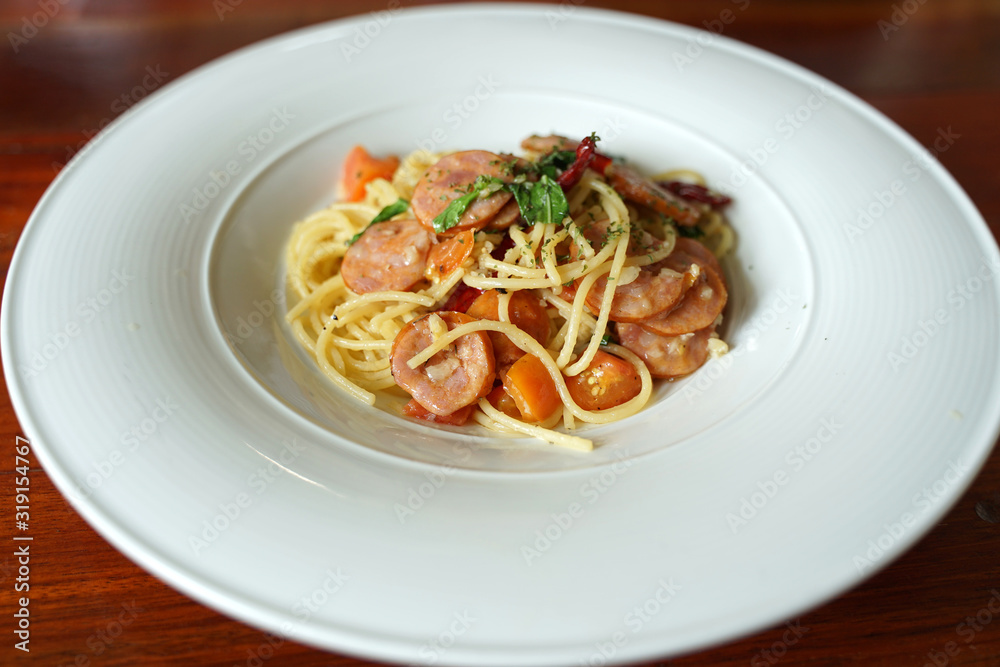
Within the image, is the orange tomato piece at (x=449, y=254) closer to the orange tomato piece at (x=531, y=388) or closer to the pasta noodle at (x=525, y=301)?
the pasta noodle at (x=525, y=301)

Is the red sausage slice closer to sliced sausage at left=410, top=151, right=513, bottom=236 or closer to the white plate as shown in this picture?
the white plate

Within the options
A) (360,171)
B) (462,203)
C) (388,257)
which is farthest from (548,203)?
(360,171)

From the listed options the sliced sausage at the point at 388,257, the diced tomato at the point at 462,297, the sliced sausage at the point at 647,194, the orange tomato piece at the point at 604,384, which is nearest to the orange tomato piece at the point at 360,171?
the sliced sausage at the point at 388,257

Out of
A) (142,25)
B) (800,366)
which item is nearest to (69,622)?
(800,366)

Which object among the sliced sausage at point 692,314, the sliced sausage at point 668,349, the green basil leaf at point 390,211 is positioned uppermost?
the sliced sausage at point 692,314

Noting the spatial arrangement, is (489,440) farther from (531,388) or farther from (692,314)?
(692,314)

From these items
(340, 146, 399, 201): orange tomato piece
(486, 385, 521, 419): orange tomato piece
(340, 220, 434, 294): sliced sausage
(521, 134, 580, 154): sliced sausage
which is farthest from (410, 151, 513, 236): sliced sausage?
(486, 385, 521, 419): orange tomato piece

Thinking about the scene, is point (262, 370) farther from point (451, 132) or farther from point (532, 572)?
point (451, 132)
